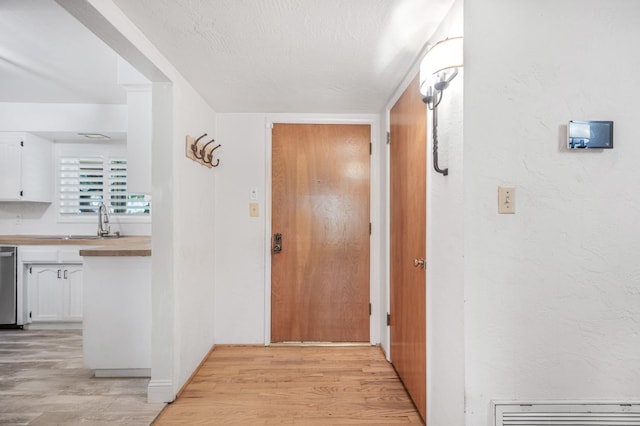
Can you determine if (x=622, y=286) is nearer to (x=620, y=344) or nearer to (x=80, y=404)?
(x=620, y=344)

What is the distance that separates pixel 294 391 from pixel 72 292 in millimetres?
2707

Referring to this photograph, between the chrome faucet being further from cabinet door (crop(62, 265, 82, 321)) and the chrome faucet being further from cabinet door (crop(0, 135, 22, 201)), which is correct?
cabinet door (crop(0, 135, 22, 201))

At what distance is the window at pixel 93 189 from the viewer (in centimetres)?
358

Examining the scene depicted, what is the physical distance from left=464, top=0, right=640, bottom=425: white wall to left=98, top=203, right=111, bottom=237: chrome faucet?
383 cm

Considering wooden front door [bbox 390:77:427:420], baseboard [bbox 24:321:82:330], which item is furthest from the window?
wooden front door [bbox 390:77:427:420]

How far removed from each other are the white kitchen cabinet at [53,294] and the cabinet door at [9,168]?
0.84 meters

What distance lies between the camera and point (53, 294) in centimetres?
312

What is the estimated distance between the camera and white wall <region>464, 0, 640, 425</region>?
4.09ft

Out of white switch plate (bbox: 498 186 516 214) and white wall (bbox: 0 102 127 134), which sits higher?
white wall (bbox: 0 102 127 134)

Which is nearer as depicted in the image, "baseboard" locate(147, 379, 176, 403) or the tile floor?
the tile floor

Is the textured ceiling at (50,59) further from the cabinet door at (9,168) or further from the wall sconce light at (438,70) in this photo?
the wall sconce light at (438,70)

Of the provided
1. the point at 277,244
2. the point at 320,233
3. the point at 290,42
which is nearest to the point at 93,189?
the point at 277,244

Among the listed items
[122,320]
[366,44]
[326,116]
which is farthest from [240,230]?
[366,44]

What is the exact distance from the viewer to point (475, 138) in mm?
1245
